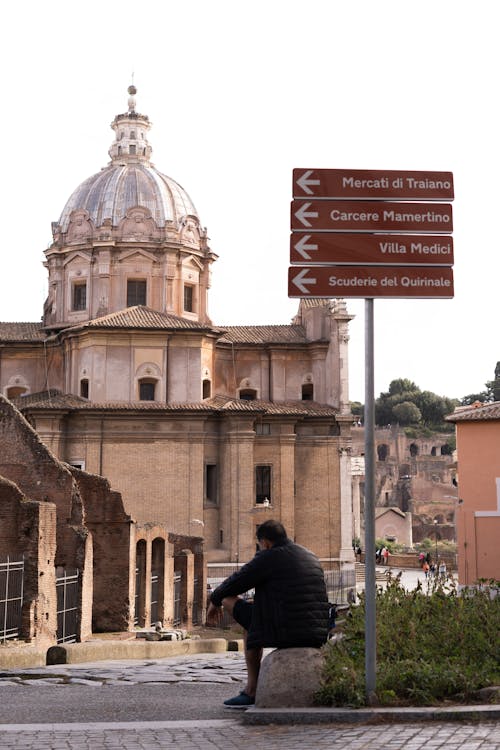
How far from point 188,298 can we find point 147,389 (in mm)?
6348

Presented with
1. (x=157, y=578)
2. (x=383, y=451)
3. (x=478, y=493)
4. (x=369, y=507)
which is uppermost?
(x=383, y=451)

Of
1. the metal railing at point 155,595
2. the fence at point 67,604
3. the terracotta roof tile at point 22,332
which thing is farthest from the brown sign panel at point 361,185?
the terracotta roof tile at point 22,332

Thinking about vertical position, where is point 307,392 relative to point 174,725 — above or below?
above

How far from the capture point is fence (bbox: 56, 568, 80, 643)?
1945 cm

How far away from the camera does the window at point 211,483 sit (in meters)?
39.9

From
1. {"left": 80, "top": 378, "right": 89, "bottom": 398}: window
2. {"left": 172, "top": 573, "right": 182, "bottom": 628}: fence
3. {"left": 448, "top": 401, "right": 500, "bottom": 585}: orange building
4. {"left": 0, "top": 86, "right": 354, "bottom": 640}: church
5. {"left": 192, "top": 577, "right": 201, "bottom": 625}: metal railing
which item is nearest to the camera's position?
{"left": 448, "top": 401, "right": 500, "bottom": 585}: orange building

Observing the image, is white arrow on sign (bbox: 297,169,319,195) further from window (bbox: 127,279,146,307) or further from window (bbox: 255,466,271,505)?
window (bbox: 127,279,146,307)

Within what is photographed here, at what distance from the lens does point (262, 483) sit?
4088 cm

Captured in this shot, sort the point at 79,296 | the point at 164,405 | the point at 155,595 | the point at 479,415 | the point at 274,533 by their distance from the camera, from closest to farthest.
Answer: the point at 274,533
the point at 479,415
the point at 155,595
the point at 164,405
the point at 79,296

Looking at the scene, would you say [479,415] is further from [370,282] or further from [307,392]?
[307,392]

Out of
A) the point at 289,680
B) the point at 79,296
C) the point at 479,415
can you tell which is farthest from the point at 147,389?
the point at 289,680

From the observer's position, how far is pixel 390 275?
734 centimetres

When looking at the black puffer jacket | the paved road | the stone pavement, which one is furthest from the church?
the black puffer jacket

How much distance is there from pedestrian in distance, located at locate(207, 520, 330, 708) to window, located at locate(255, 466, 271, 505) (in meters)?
33.5
